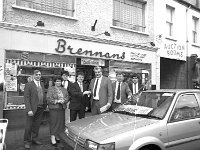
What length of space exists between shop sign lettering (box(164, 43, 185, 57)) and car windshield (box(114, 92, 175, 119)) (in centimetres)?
838

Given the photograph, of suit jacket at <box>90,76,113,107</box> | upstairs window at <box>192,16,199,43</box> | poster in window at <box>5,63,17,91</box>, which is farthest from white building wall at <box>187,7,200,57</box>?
poster in window at <box>5,63,17,91</box>

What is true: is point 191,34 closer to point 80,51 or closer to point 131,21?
point 131,21

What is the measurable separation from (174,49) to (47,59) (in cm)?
777

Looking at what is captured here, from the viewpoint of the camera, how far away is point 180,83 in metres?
14.7

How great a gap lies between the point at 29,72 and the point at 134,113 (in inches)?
185

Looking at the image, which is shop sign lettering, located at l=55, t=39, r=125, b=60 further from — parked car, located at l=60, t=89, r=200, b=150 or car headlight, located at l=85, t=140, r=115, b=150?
car headlight, located at l=85, t=140, r=115, b=150

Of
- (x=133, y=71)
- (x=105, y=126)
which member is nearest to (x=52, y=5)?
(x=133, y=71)

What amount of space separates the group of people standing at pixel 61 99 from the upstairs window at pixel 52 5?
A: 10.7 ft

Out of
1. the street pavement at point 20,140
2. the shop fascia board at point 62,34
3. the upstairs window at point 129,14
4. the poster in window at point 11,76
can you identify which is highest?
the upstairs window at point 129,14

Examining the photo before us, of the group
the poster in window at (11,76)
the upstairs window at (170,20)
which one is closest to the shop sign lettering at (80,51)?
the poster in window at (11,76)

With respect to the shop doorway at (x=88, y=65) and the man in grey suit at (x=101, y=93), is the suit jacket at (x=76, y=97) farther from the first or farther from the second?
the shop doorway at (x=88, y=65)

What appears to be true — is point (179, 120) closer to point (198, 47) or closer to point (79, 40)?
point (79, 40)

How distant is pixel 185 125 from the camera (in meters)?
4.38

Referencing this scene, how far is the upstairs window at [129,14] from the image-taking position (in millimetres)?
11203
